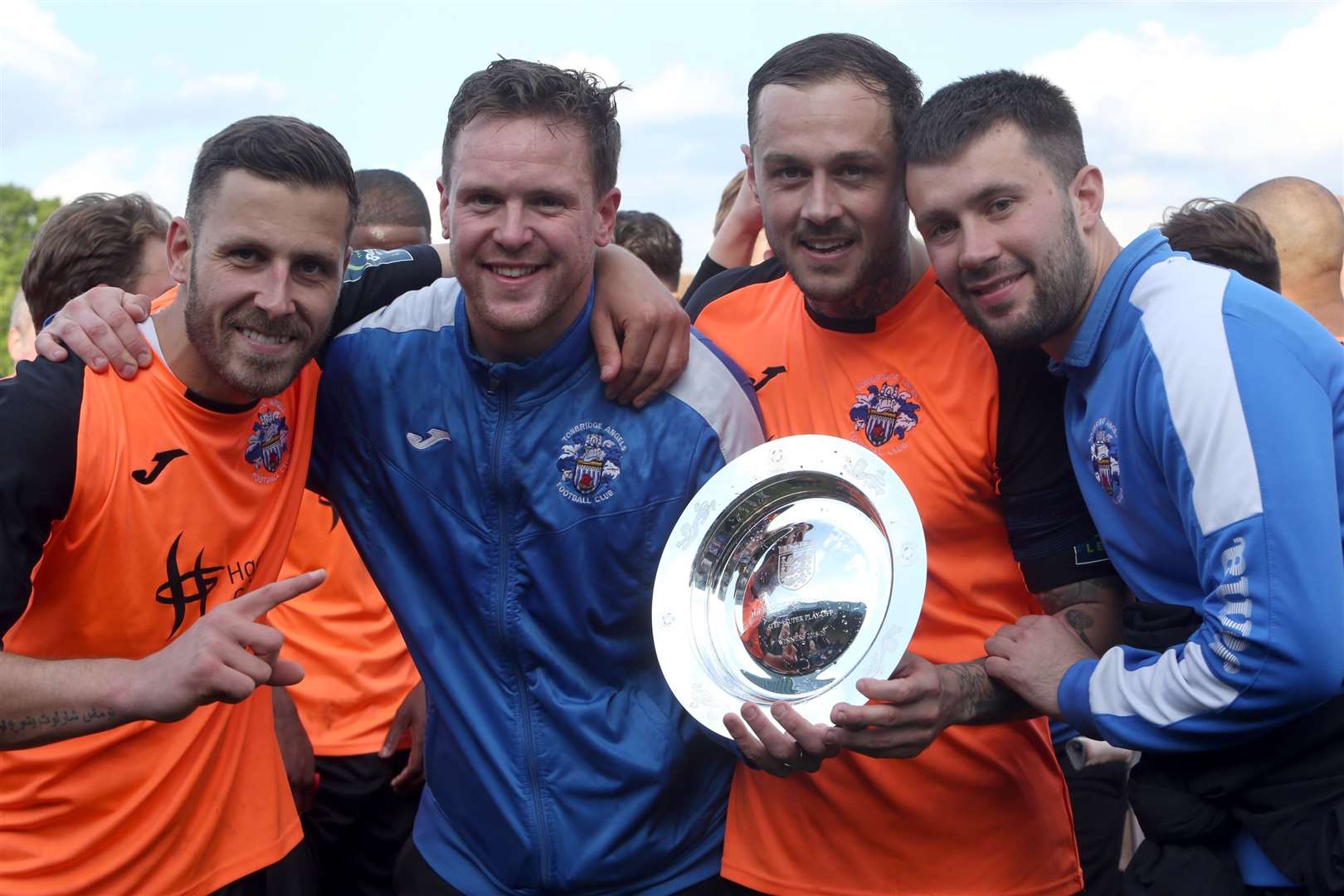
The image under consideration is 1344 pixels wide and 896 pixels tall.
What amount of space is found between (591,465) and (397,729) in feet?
6.28

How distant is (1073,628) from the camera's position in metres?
3.18

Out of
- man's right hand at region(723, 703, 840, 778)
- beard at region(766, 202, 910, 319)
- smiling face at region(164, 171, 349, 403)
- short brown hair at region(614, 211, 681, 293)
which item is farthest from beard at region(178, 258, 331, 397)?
short brown hair at region(614, 211, 681, 293)

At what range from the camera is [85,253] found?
472 centimetres

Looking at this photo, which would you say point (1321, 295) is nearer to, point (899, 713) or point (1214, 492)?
point (1214, 492)

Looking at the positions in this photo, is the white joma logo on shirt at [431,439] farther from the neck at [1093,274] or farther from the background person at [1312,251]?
the background person at [1312,251]

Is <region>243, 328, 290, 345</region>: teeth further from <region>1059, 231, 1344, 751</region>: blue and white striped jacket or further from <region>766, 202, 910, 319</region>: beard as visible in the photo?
<region>1059, 231, 1344, 751</region>: blue and white striped jacket

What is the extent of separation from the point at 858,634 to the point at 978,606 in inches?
19.3

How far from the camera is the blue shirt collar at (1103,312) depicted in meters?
2.99

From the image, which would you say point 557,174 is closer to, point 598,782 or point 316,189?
point 316,189

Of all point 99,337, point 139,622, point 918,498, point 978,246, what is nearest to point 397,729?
point 139,622

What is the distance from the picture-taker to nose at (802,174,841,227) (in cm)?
337

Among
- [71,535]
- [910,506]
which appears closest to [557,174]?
[910,506]

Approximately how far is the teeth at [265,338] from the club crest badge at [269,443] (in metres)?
0.21

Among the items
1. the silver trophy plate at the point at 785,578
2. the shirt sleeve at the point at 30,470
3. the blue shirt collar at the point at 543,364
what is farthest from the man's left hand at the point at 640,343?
the shirt sleeve at the point at 30,470
